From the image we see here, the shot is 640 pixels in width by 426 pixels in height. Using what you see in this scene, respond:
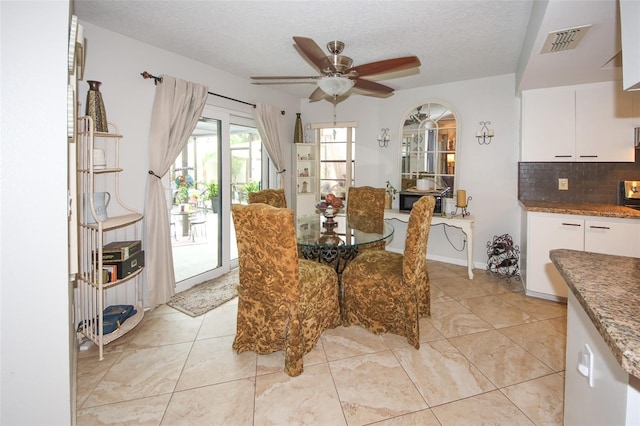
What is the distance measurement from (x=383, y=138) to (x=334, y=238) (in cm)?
261

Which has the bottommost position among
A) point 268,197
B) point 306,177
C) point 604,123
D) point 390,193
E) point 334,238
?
point 334,238

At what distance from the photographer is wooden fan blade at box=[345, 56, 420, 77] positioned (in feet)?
7.77

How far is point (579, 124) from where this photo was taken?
3346 mm

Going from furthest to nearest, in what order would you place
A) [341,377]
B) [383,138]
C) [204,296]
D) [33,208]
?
1. [383,138]
2. [204,296]
3. [341,377]
4. [33,208]

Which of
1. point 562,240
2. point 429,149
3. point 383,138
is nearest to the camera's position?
point 562,240

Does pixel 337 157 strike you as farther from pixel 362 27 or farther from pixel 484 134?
pixel 362 27

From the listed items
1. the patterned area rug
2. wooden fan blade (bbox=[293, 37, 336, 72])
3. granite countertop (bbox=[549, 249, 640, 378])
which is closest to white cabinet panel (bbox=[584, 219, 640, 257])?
granite countertop (bbox=[549, 249, 640, 378])

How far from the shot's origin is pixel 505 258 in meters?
4.03

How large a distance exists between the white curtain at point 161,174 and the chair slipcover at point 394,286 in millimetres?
1802

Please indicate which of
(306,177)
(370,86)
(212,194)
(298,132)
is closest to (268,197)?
(212,194)

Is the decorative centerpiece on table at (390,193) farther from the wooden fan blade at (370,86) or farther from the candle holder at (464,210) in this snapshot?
the wooden fan blade at (370,86)

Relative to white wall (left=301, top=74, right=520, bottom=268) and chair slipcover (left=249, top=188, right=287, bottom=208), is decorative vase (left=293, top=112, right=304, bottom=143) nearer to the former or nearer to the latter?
white wall (left=301, top=74, right=520, bottom=268)

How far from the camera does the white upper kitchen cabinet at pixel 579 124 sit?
320cm

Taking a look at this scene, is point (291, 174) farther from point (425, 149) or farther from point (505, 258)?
point (505, 258)
